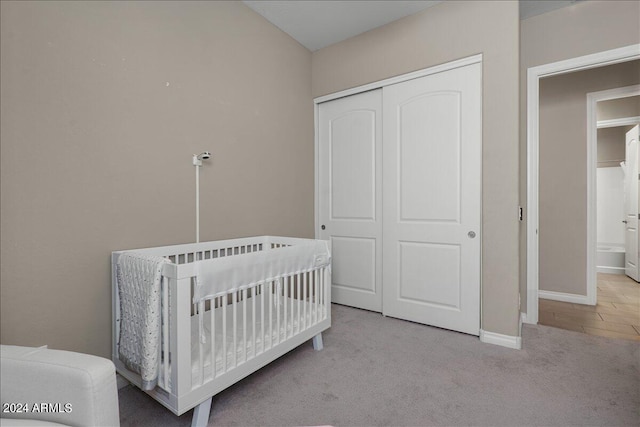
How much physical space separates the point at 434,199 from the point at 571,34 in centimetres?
163

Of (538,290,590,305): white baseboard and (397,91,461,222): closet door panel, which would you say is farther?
(538,290,590,305): white baseboard

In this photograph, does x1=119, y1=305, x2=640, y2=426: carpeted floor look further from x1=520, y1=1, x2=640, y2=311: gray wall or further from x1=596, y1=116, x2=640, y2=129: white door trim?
x1=596, y1=116, x2=640, y2=129: white door trim

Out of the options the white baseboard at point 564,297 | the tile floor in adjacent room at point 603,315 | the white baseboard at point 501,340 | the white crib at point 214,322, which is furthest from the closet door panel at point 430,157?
the white baseboard at point 564,297

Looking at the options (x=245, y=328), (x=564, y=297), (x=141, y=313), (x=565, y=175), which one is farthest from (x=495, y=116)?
(x=141, y=313)

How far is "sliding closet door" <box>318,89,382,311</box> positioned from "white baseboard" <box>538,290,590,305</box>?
1.95 metres

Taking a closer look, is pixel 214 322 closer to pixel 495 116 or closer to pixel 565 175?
pixel 495 116

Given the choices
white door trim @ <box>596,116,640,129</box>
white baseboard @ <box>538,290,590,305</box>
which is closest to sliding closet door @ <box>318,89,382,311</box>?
white baseboard @ <box>538,290,590,305</box>

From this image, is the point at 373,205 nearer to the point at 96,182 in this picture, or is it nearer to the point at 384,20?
the point at 384,20

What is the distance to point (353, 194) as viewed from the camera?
285 centimetres

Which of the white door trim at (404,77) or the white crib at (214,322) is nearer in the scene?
the white crib at (214,322)

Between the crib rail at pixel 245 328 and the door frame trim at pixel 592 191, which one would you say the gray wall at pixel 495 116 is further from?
the door frame trim at pixel 592 191

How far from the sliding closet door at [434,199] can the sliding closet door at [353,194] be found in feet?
0.40

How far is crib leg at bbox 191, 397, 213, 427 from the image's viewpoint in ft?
4.14

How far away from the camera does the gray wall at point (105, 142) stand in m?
1.27
